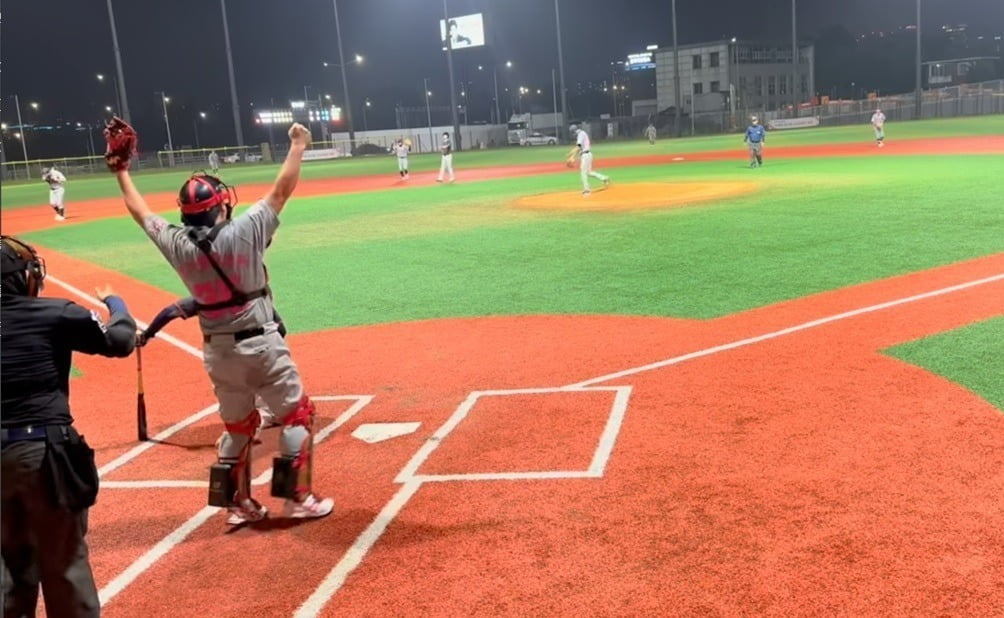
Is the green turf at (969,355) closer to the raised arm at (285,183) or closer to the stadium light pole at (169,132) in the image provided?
the raised arm at (285,183)

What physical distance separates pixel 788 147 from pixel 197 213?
139 ft

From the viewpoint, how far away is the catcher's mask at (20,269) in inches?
142

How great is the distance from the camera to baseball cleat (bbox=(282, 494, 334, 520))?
545cm

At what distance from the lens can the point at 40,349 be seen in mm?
3668

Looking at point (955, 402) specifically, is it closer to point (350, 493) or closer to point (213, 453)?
point (350, 493)

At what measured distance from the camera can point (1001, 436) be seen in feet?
19.8

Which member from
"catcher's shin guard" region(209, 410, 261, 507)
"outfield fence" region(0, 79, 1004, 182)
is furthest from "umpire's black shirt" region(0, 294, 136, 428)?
"outfield fence" region(0, 79, 1004, 182)

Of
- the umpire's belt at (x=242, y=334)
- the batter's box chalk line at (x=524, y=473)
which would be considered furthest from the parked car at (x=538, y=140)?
the umpire's belt at (x=242, y=334)

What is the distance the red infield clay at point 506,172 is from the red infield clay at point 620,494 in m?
24.9

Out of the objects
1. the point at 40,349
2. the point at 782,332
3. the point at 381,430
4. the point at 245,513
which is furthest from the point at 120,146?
the point at 782,332

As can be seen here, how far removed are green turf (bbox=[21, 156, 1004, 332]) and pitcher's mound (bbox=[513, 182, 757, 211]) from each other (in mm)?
1006

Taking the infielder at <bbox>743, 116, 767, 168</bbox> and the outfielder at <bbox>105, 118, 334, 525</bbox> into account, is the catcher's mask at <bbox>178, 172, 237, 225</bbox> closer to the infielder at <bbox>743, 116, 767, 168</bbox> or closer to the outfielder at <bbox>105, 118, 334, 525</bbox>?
the outfielder at <bbox>105, 118, 334, 525</bbox>

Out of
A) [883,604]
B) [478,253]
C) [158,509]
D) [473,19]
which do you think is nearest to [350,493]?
[158,509]

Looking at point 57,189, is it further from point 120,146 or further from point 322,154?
Result: point 322,154
